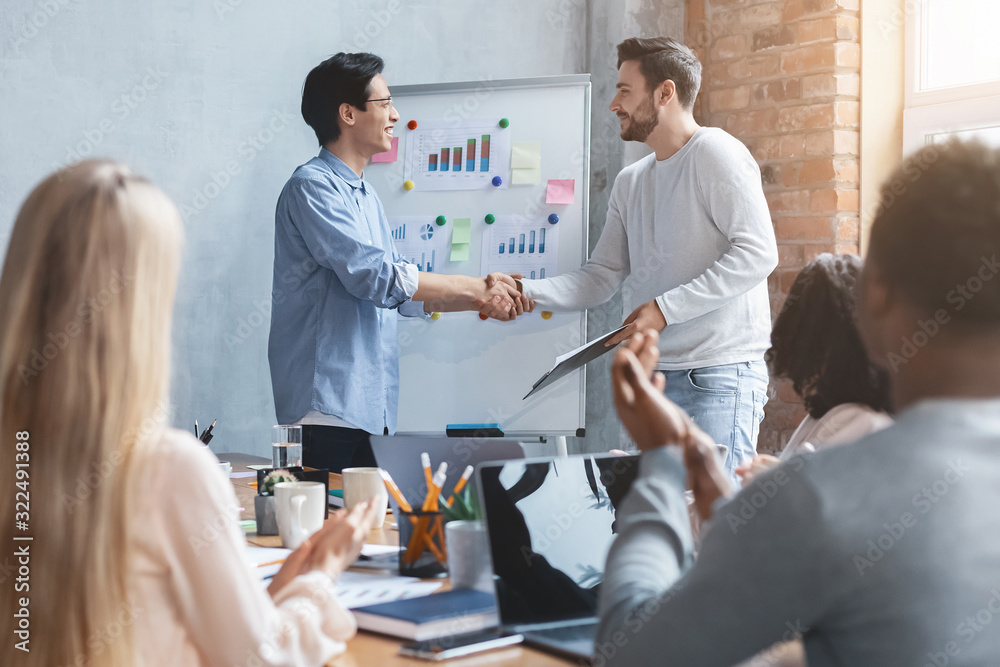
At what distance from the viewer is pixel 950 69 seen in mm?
2924

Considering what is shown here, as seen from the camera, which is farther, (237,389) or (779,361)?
(237,389)

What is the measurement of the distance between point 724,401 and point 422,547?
4.86ft

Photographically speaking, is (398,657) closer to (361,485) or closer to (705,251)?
(361,485)

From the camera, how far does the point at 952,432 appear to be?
0.66 meters

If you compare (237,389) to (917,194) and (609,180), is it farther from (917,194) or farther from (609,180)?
(917,194)

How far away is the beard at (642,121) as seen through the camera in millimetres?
2682

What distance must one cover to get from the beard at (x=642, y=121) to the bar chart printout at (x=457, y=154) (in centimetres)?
50

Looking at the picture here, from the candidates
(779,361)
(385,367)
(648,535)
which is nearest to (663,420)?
(648,535)

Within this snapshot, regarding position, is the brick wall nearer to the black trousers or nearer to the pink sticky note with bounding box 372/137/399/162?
the pink sticky note with bounding box 372/137/399/162

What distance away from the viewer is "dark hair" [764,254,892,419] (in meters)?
1.35

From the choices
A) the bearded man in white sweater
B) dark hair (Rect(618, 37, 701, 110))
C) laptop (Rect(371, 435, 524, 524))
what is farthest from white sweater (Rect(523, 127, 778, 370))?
laptop (Rect(371, 435, 524, 524))

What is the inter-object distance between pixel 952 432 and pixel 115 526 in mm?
732

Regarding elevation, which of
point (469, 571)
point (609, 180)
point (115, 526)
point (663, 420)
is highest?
point (609, 180)

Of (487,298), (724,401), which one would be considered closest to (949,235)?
(724,401)
